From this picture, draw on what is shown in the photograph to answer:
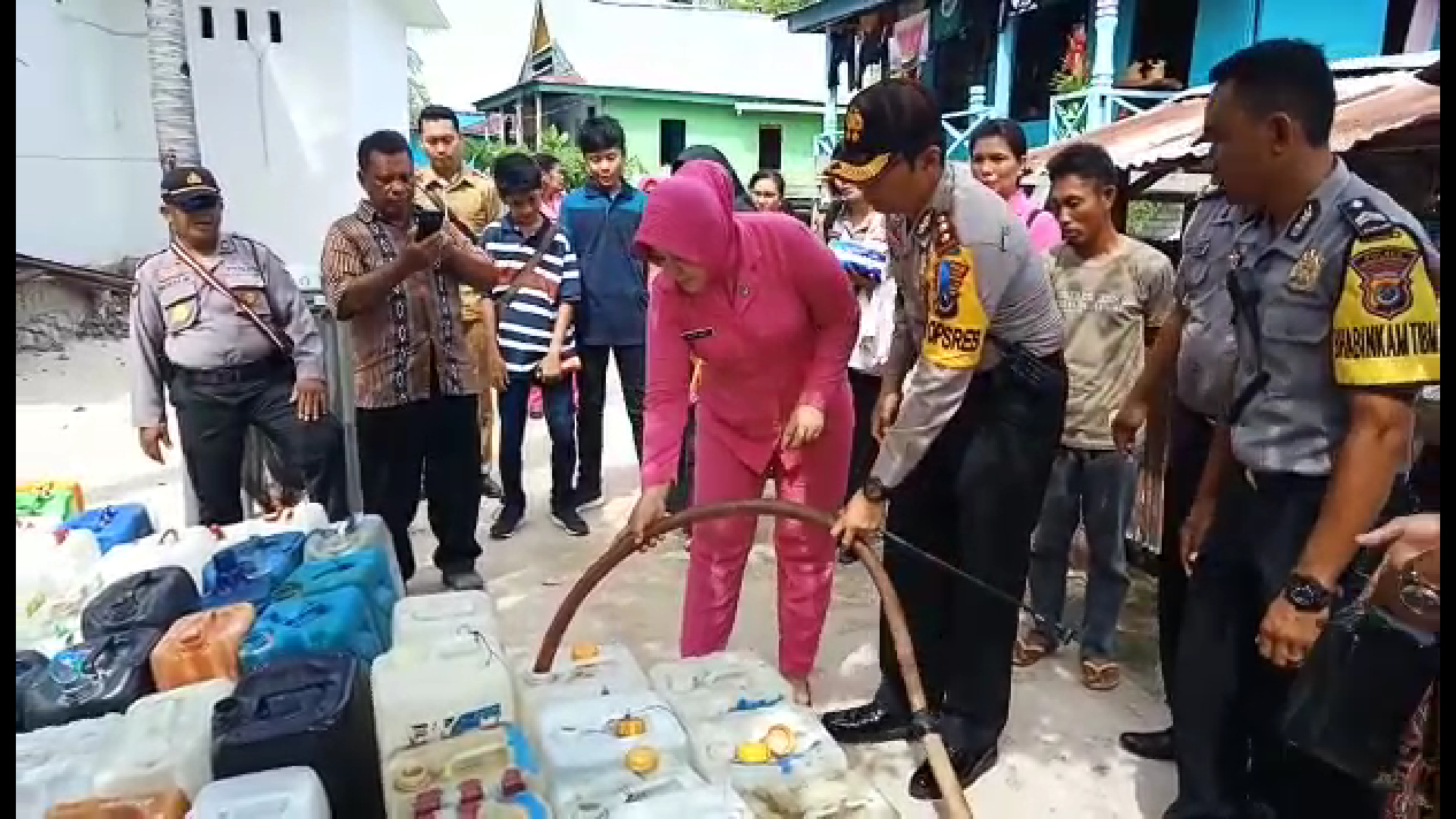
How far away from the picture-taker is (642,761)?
1.98m

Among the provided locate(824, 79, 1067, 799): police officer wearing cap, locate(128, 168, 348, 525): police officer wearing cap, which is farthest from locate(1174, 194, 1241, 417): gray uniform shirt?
locate(128, 168, 348, 525): police officer wearing cap

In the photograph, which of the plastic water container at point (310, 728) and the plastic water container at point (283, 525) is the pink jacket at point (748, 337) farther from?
the plastic water container at point (283, 525)

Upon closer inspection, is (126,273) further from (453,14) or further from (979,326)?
(453,14)

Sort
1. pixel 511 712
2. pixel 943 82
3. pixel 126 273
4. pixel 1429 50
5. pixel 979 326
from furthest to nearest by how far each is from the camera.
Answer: pixel 943 82 < pixel 126 273 < pixel 1429 50 < pixel 979 326 < pixel 511 712

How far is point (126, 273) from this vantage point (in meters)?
11.1

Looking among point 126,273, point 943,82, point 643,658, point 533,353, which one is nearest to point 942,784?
point 643,658

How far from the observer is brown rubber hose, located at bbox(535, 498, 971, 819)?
7.56ft

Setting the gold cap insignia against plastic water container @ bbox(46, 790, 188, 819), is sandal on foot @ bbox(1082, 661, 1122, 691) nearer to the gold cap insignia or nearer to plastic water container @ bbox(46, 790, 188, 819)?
the gold cap insignia

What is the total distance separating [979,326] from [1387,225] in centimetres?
79

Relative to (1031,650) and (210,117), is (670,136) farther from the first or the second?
(1031,650)

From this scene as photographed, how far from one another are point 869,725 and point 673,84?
21.6 metres

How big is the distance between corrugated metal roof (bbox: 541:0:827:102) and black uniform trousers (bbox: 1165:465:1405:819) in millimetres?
21497

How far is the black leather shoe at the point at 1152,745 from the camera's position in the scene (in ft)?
9.62

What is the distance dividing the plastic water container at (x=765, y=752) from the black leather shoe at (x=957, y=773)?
27.9 inches
